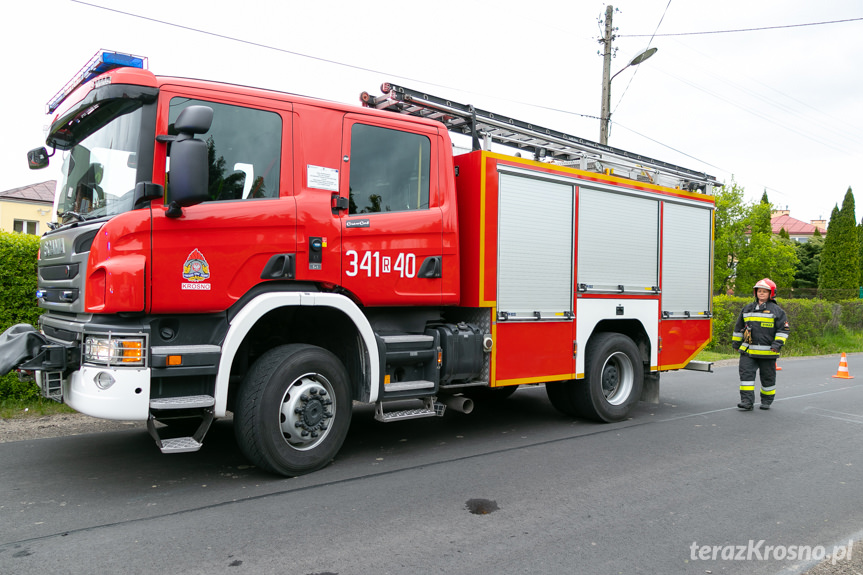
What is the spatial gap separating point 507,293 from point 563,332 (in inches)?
37.6

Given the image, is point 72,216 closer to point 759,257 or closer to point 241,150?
point 241,150

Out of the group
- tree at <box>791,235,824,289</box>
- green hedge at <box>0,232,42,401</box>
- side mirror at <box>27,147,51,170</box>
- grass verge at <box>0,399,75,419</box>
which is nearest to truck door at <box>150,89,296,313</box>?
side mirror at <box>27,147,51,170</box>

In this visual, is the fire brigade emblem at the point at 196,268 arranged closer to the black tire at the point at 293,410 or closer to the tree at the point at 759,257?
the black tire at the point at 293,410

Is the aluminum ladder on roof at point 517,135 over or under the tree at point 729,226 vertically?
under

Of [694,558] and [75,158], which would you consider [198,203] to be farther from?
[694,558]

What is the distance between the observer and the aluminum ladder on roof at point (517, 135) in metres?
6.09

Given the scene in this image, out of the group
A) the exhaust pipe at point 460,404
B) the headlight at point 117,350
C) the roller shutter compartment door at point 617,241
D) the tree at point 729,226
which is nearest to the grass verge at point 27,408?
the headlight at point 117,350

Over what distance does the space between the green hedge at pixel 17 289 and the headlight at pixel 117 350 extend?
3657mm

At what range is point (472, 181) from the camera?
6.24 m

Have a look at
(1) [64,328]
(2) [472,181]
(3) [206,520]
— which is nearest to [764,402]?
(2) [472,181]

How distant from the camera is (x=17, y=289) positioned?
7277 millimetres

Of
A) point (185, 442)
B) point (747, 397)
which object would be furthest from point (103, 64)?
point (747, 397)

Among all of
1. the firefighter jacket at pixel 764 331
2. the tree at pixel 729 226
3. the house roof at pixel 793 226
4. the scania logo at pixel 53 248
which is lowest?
the firefighter jacket at pixel 764 331
